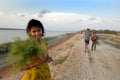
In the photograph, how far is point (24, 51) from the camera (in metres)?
Answer: 4.45

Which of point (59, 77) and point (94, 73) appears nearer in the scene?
point (59, 77)

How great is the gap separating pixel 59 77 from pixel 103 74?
7.07ft

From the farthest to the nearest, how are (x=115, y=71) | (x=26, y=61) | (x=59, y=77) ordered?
(x=115, y=71) < (x=59, y=77) < (x=26, y=61)

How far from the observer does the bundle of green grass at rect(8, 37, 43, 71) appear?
4.43 metres

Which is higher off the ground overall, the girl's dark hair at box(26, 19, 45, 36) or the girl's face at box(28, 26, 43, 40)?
the girl's dark hair at box(26, 19, 45, 36)

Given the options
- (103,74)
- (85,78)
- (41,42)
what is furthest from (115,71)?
→ (41,42)

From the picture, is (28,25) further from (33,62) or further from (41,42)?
(33,62)

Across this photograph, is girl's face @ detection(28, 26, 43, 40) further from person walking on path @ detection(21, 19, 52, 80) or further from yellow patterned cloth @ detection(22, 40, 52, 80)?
yellow patterned cloth @ detection(22, 40, 52, 80)

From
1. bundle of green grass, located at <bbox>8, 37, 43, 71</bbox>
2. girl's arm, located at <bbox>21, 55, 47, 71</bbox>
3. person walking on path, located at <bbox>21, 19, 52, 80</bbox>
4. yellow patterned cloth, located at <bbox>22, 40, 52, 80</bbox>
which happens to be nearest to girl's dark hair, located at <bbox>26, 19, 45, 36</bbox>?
person walking on path, located at <bbox>21, 19, 52, 80</bbox>

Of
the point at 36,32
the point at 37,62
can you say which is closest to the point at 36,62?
the point at 37,62

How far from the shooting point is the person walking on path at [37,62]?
14.6ft

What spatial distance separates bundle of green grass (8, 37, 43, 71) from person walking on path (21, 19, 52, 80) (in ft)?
0.32

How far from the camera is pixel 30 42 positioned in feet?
14.8

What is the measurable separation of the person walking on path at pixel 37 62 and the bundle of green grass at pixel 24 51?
0.32ft
